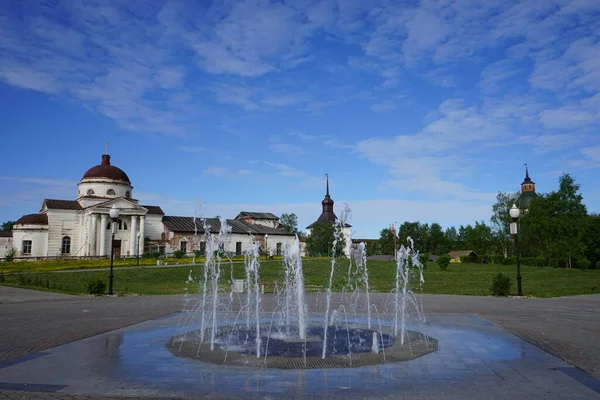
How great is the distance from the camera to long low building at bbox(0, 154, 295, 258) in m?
58.4

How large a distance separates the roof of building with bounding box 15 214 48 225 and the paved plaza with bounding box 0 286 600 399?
2081 inches

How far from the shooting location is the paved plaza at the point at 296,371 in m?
5.73

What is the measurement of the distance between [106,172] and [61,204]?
23.5 feet

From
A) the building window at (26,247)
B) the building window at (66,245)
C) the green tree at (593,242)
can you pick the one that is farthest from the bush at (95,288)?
the green tree at (593,242)

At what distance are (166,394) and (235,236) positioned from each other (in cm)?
6940

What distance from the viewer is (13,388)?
5.82 m

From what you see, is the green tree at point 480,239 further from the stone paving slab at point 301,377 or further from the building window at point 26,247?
the stone paving slab at point 301,377

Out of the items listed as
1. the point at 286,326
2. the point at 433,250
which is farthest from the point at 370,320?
the point at 433,250

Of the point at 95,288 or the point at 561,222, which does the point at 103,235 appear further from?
the point at 561,222

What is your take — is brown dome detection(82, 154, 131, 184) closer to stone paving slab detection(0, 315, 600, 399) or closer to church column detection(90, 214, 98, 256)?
church column detection(90, 214, 98, 256)

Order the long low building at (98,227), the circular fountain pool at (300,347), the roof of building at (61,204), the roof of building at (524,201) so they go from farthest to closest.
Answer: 1. the roof of building at (524,201)
2. the roof of building at (61,204)
3. the long low building at (98,227)
4. the circular fountain pool at (300,347)

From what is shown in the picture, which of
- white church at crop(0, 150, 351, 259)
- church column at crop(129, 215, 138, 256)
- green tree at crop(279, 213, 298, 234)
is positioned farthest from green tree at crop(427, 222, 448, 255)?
church column at crop(129, 215, 138, 256)

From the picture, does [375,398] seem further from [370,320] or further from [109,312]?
[109,312]

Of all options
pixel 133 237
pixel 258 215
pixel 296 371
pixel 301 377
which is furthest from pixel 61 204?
pixel 301 377
